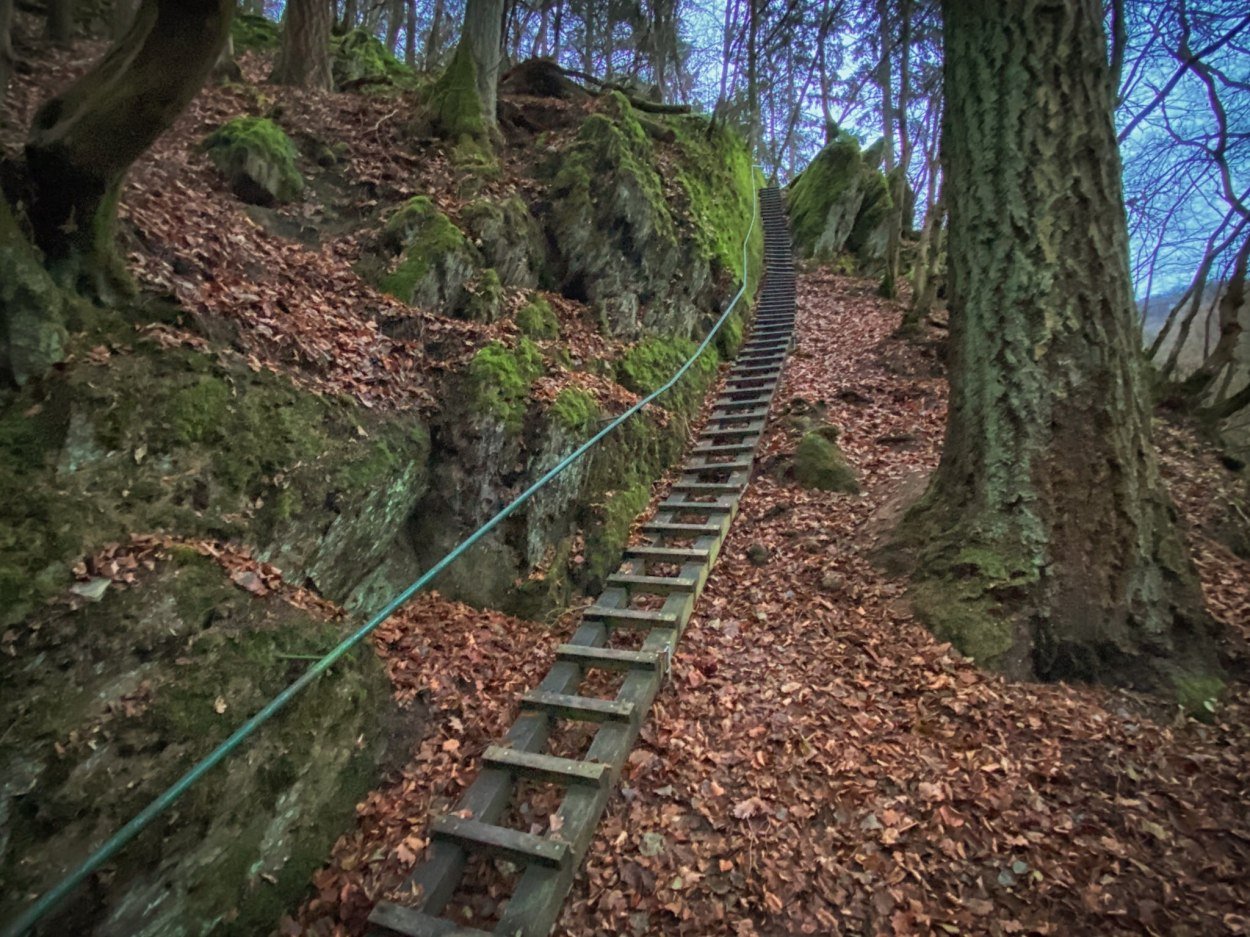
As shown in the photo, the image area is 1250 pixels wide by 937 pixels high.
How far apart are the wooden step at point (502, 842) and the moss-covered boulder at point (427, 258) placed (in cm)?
467

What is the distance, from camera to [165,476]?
3.58 meters

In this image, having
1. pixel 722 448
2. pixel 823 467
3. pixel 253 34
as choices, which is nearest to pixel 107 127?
pixel 722 448

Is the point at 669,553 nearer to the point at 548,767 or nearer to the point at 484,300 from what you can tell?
the point at 548,767

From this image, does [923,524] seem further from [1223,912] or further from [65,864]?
[65,864]

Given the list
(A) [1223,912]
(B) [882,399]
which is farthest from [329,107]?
(A) [1223,912]

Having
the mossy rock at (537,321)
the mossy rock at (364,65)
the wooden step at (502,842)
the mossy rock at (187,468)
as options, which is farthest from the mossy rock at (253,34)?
the wooden step at (502,842)

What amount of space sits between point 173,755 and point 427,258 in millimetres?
4980

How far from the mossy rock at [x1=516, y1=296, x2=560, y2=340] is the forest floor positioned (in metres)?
3.21

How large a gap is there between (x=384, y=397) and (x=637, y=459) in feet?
9.21

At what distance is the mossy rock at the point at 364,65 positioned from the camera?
10.5 metres

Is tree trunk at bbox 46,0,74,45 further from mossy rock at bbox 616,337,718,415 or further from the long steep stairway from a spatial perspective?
the long steep stairway

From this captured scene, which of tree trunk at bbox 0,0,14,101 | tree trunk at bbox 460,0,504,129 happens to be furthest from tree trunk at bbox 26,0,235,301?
tree trunk at bbox 460,0,504,129

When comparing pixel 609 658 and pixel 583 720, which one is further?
pixel 609 658

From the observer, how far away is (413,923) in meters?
2.88
